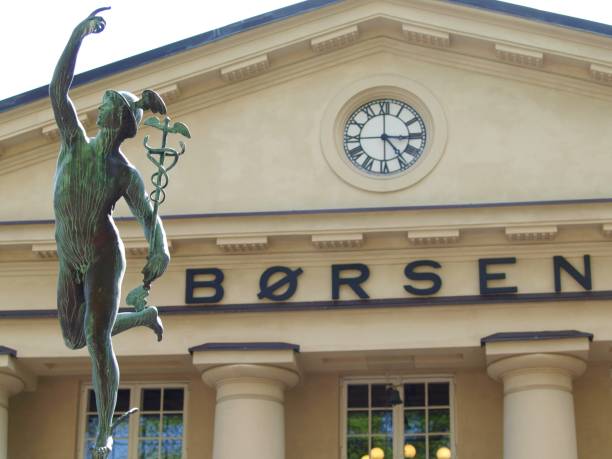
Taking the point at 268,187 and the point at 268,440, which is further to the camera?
the point at 268,187

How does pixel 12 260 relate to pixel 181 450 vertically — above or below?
above

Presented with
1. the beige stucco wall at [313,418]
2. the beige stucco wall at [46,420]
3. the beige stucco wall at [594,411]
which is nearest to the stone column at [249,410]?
the beige stucco wall at [313,418]

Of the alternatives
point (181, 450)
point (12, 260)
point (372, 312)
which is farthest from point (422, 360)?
point (12, 260)

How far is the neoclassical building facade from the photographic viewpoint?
79.3ft

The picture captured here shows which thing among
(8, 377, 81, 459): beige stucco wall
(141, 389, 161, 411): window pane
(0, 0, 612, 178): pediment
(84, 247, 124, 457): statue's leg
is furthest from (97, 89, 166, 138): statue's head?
(8, 377, 81, 459): beige stucco wall

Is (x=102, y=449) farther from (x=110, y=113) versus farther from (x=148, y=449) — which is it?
(x=148, y=449)

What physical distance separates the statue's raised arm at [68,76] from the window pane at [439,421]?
1802 cm

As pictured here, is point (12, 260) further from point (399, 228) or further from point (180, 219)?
point (399, 228)

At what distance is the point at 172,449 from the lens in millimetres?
25625

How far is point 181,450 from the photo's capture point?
25.6 metres

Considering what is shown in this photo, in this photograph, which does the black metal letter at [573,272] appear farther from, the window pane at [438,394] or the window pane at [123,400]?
the window pane at [123,400]

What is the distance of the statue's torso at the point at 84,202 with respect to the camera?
25.9ft

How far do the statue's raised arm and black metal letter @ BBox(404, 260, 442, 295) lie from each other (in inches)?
659

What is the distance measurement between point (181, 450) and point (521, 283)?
6.42 meters
